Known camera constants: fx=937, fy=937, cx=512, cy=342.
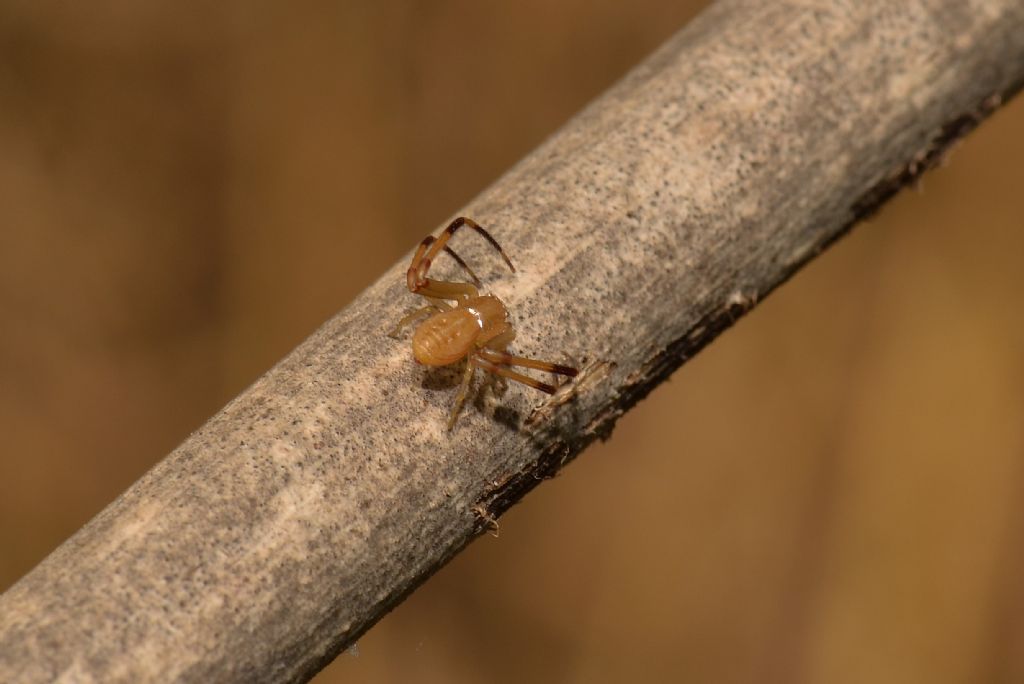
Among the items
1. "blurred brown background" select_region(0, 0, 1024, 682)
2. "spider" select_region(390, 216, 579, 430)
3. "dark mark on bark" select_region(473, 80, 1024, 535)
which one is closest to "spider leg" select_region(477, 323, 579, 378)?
"spider" select_region(390, 216, 579, 430)

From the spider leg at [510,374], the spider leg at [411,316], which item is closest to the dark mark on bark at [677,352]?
the spider leg at [510,374]

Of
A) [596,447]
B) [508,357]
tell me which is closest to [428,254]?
[508,357]

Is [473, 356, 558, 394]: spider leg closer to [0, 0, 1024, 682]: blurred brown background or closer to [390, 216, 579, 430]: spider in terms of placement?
[390, 216, 579, 430]: spider

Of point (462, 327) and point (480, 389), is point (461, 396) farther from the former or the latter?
point (462, 327)

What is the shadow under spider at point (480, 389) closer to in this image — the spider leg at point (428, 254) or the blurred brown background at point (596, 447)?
the spider leg at point (428, 254)

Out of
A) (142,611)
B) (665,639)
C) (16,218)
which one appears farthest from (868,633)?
(16,218)

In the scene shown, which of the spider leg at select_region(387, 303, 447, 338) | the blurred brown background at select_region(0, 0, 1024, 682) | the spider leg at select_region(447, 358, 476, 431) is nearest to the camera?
the spider leg at select_region(447, 358, 476, 431)
